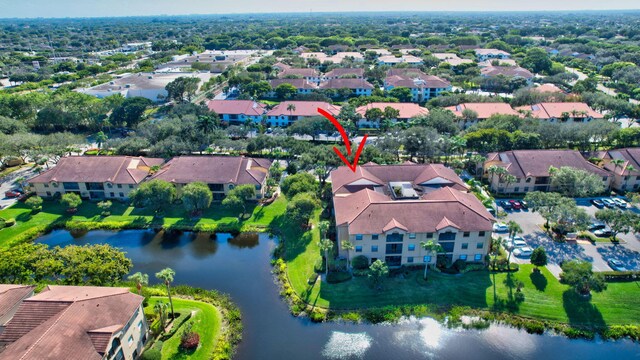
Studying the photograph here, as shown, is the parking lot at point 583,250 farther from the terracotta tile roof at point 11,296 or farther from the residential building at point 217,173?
the terracotta tile roof at point 11,296

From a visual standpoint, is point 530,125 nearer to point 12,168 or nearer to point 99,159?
point 99,159

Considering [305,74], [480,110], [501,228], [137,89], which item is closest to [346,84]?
[305,74]

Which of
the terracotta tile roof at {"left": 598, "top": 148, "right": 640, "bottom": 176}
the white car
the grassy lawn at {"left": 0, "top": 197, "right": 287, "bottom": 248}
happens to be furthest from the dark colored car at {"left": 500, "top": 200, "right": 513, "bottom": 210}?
the grassy lawn at {"left": 0, "top": 197, "right": 287, "bottom": 248}

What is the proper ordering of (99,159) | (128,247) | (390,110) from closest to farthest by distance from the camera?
1. (128,247)
2. (99,159)
3. (390,110)

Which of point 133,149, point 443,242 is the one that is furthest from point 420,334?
point 133,149

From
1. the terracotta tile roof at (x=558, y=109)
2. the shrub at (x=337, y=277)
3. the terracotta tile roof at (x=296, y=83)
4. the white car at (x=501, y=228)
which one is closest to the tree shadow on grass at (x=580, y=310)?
the white car at (x=501, y=228)
